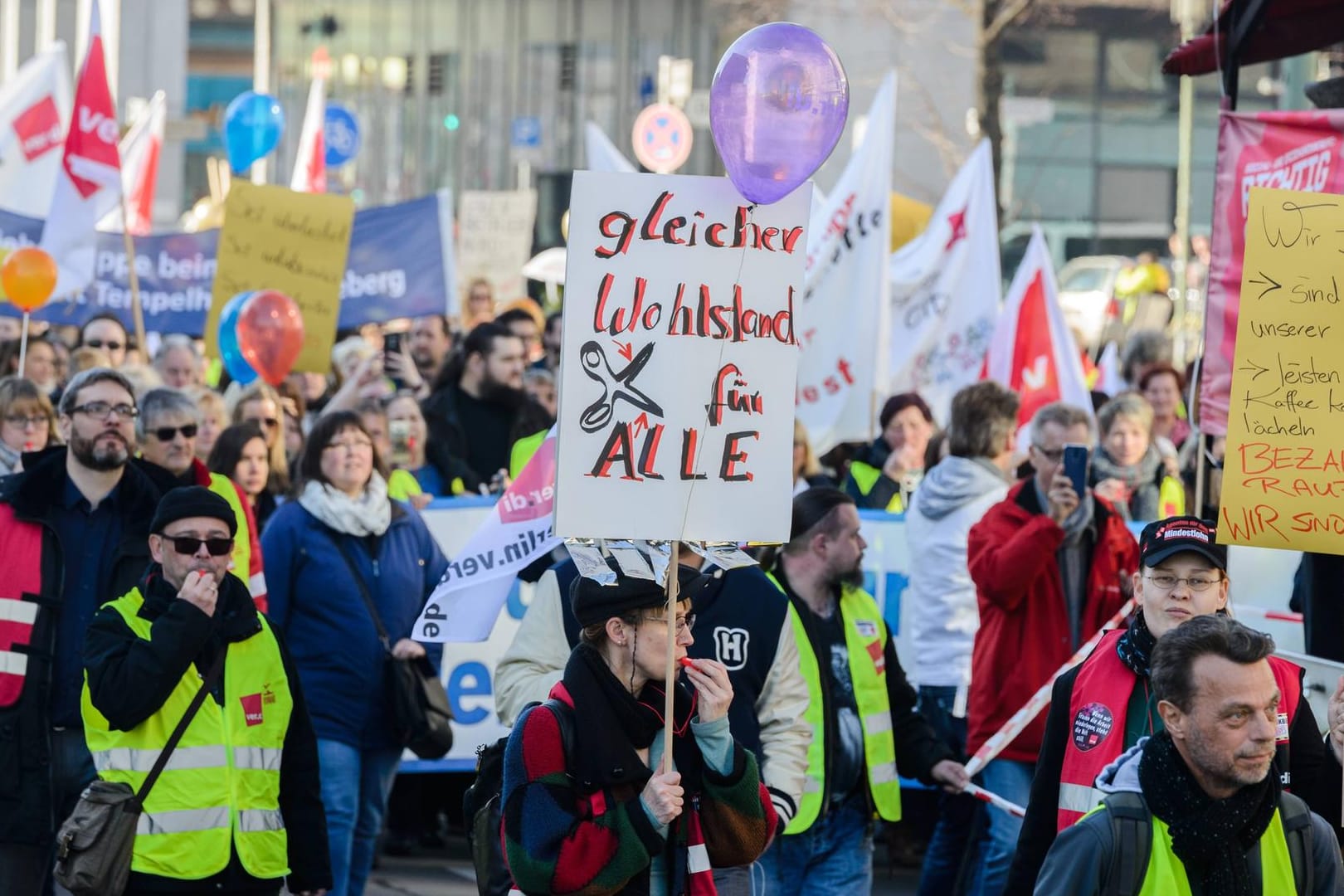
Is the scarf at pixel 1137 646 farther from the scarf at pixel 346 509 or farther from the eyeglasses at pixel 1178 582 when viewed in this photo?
the scarf at pixel 346 509

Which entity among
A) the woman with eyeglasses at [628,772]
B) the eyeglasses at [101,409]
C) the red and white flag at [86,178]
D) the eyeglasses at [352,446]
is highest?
the red and white flag at [86,178]

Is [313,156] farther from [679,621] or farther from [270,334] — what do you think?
[679,621]

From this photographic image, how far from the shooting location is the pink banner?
6.70m

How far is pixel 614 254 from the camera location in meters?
4.70

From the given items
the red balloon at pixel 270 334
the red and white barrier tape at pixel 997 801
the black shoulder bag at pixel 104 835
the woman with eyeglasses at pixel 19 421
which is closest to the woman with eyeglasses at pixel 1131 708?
the red and white barrier tape at pixel 997 801

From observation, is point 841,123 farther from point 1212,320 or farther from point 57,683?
point 57,683

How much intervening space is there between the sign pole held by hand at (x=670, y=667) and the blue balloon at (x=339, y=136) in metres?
18.0

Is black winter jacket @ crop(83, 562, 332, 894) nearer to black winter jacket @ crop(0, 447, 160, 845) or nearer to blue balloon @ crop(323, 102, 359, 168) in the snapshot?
black winter jacket @ crop(0, 447, 160, 845)

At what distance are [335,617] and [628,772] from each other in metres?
3.11

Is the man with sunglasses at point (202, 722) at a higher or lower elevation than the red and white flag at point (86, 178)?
lower

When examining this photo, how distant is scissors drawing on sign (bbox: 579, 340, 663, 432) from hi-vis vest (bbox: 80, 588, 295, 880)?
1.60 m

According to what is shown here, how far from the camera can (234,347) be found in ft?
36.2

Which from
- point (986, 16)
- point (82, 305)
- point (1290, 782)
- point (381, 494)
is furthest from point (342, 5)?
point (1290, 782)

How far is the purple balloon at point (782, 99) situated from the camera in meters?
4.86
